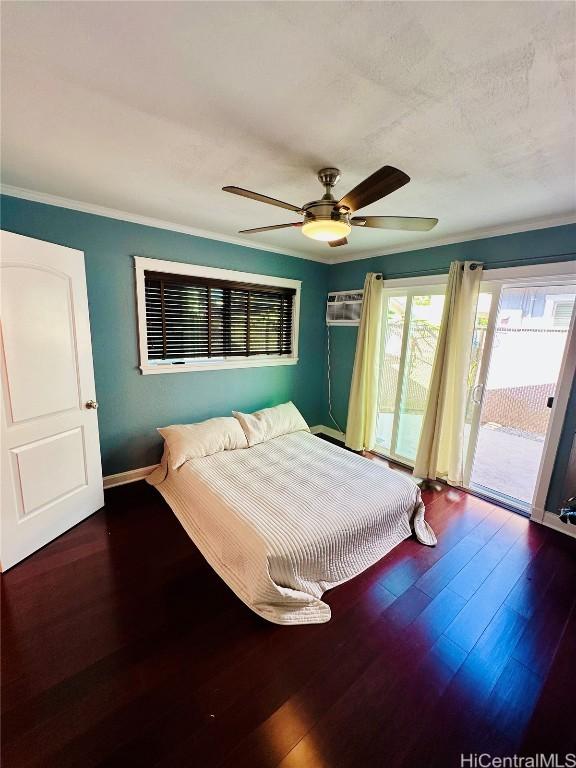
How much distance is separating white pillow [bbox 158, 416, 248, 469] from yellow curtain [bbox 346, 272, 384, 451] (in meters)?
1.53

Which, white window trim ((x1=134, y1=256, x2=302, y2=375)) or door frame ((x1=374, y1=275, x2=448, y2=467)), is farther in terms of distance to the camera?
door frame ((x1=374, y1=275, x2=448, y2=467))

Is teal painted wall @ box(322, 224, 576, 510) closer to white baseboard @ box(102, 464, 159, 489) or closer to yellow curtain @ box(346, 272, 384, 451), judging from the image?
yellow curtain @ box(346, 272, 384, 451)

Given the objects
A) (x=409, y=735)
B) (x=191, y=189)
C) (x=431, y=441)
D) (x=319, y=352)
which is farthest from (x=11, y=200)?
(x=431, y=441)

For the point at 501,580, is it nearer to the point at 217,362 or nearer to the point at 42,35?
the point at 217,362

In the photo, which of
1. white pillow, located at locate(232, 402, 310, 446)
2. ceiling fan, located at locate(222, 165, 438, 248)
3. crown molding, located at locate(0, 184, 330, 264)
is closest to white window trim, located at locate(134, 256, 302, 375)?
crown molding, located at locate(0, 184, 330, 264)

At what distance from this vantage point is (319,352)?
4.28 metres

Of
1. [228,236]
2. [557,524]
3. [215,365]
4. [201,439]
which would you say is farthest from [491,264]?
[201,439]

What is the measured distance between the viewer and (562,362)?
2.37m

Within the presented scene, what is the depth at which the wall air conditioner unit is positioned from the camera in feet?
12.4

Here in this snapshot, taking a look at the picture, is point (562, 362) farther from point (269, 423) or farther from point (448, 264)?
point (269, 423)

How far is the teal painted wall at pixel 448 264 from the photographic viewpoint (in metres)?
2.36

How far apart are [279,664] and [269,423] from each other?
6.53ft

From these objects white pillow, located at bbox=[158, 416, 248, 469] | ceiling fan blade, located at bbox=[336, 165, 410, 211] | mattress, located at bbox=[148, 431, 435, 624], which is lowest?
mattress, located at bbox=[148, 431, 435, 624]

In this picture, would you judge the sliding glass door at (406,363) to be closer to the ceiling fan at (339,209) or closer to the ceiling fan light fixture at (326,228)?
the ceiling fan at (339,209)
